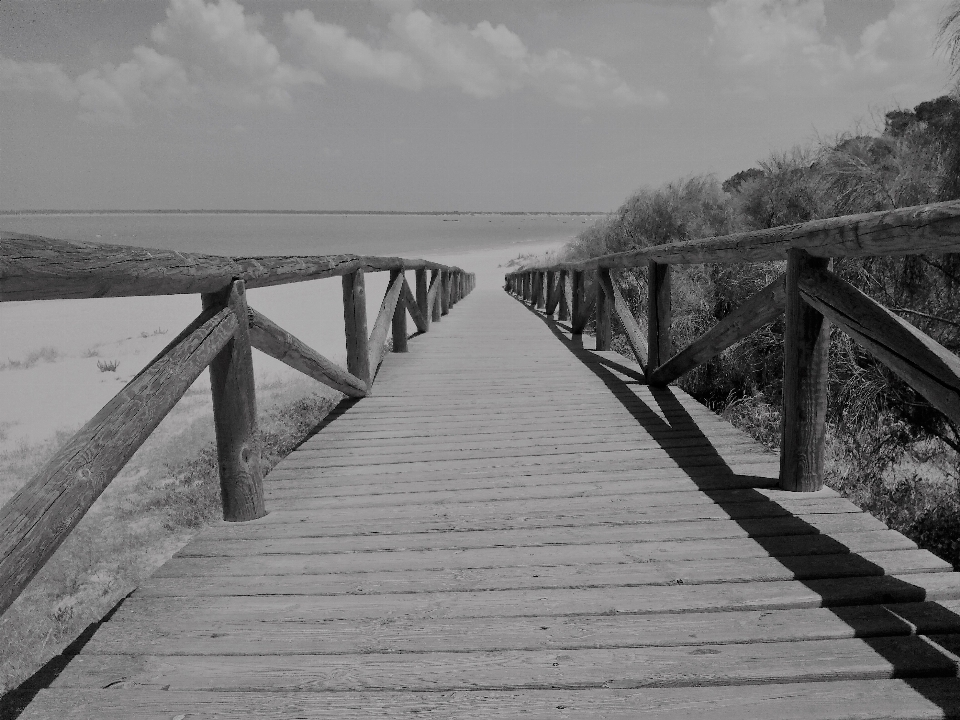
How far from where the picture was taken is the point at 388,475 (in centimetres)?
322

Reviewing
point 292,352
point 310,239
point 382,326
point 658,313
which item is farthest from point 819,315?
point 310,239

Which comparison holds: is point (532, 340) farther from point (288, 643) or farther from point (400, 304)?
point (288, 643)

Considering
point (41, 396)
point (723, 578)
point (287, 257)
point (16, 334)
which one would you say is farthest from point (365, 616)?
point (16, 334)

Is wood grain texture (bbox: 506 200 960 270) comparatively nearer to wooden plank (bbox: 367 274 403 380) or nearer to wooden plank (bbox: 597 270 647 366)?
wooden plank (bbox: 597 270 647 366)

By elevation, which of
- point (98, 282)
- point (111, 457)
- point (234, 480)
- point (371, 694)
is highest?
point (98, 282)

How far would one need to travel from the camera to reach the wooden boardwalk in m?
1.60

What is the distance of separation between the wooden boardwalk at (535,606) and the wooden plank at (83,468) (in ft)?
1.57

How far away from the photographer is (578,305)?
27.6 ft

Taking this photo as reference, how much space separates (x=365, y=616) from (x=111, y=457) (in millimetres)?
853

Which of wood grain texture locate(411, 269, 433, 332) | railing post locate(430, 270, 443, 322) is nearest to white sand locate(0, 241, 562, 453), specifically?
wood grain texture locate(411, 269, 433, 332)

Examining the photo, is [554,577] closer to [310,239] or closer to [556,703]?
[556,703]

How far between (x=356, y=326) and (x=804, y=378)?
3.22m

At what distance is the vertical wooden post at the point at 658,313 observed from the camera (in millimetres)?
4738

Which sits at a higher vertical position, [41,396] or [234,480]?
[234,480]
